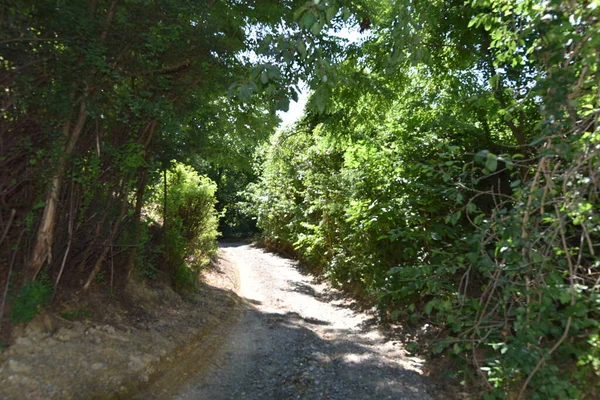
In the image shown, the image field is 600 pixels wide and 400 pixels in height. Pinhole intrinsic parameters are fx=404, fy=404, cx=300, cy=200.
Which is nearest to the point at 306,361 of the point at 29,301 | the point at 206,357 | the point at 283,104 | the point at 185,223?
the point at 206,357

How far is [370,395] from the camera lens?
473 centimetres

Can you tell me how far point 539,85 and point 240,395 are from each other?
13.5 ft

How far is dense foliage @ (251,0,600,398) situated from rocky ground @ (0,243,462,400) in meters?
0.97

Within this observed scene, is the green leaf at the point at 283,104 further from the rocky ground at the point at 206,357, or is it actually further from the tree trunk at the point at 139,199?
Result: the rocky ground at the point at 206,357

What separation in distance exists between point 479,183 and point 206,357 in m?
4.76

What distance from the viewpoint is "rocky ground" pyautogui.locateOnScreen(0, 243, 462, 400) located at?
12.8 feet

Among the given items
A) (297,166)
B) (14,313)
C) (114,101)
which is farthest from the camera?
(297,166)

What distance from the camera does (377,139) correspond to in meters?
7.35

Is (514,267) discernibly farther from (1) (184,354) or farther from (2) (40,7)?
(2) (40,7)

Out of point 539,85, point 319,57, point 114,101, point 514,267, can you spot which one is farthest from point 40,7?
point 514,267

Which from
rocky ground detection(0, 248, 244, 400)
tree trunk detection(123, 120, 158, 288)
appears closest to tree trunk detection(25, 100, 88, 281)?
rocky ground detection(0, 248, 244, 400)

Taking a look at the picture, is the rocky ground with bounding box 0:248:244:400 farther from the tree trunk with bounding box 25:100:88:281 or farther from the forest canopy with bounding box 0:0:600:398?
the tree trunk with bounding box 25:100:88:281

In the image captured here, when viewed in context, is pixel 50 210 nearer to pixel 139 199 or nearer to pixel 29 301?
pixel 29 301

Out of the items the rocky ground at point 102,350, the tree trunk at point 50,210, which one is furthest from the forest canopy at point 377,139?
the rocky ground at point 102,350
